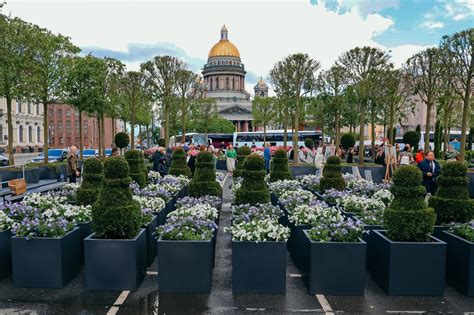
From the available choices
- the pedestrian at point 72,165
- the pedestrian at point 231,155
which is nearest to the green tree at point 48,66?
the pedestrian at point 72,165

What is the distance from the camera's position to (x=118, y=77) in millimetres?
29719

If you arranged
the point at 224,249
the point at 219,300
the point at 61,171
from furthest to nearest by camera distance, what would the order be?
the point at 61,171, the point at 224,249, the point at 219,300

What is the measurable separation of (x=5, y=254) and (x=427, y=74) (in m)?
26.3

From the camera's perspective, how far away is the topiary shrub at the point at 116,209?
20.3 ft

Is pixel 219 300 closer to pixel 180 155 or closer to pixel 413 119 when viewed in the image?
pixel 180 155

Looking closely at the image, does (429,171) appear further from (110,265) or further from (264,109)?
(264,109)

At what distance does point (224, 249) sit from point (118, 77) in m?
24.4

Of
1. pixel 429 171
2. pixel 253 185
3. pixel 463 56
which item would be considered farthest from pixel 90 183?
pixel 463 56

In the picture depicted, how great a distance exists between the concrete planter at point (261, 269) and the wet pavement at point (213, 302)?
0.13 m

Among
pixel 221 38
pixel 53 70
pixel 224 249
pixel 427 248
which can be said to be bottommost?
pixel 224 249

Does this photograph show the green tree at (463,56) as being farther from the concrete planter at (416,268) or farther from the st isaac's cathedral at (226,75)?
the st isaac's cathedral at (226,75)

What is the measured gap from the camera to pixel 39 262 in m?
6.05

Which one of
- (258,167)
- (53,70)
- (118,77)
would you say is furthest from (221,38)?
(258,167)

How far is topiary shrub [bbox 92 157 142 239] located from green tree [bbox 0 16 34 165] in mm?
14060
